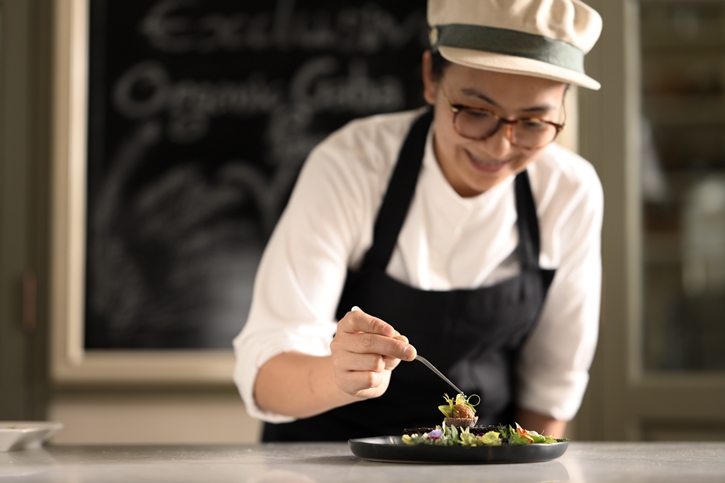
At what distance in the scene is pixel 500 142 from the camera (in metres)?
1.38

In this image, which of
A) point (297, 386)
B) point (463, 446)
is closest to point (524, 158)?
point (297, 386)

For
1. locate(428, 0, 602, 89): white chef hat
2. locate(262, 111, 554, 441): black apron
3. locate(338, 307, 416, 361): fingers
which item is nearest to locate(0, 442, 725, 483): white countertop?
locate(338, 307, 416, 361): fingers

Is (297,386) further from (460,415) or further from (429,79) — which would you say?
(429,79)

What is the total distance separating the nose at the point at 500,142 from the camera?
1381 mm

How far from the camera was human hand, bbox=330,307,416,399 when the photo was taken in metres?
1.00

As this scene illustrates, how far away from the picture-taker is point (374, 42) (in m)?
2.60

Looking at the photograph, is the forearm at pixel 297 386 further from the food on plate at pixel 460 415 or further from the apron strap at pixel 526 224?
the apron strap at pixel 526 224

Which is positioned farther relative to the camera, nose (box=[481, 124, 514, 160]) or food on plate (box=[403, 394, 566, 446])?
nose (box=[481, 124, 514, 160])

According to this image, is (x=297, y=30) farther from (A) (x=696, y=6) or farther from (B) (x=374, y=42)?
(A) (x=696, y=6)

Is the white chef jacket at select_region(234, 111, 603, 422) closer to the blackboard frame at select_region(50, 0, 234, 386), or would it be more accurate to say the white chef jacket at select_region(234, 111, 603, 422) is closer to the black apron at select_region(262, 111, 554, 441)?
the black apron at select_region(262, 111, 554, 441)

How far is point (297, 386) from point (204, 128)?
4.73 feet

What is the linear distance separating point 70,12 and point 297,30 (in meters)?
0.70

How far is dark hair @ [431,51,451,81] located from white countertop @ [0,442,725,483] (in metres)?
0.69

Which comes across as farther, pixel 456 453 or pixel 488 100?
pixel 488 100
